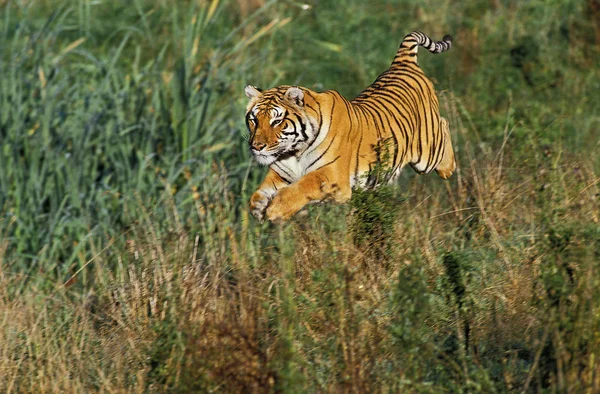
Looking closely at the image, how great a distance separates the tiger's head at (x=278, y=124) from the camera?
5102mm

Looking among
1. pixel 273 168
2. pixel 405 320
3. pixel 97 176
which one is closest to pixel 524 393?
pixel 405 320

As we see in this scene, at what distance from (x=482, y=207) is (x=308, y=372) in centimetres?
173

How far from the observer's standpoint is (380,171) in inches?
202

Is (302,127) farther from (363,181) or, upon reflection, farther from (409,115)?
(409,115)

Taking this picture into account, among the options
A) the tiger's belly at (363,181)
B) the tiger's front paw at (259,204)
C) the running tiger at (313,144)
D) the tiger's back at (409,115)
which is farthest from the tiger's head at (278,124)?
the tiger's back at (409,115)

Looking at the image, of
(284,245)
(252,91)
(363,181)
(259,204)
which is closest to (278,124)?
(252,91)

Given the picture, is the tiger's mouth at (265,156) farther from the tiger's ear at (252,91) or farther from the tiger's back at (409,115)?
the tiger's back at (409,115)

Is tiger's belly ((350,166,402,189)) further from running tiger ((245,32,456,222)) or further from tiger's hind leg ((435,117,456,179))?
tiger's hind leg ((435,117,456,179))

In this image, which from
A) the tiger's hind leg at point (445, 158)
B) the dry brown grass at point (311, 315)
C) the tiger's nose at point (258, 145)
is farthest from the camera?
the tiger's hind leg at point (445, 158)

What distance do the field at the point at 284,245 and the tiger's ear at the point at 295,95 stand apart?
0.49 m

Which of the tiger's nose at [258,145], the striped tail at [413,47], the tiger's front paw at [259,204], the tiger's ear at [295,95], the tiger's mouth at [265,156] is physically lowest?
the tiger's front paw at [259,204]

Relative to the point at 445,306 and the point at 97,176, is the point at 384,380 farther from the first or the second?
the point at 97,176

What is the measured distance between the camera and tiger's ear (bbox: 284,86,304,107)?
517 centimetres

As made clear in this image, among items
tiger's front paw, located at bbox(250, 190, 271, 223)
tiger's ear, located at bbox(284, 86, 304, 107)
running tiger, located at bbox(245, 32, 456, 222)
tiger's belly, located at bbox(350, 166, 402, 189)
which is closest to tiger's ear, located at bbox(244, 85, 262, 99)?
running tiger, located at bbox(245, 32, 456, 222)
